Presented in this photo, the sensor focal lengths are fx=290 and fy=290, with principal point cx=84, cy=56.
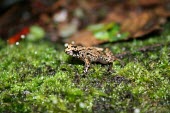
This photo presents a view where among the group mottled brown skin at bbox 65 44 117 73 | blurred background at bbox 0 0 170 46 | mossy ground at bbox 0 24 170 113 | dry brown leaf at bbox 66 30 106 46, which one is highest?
blurred background at bbox 0 0 170 46

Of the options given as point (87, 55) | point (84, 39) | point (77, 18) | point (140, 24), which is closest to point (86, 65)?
point (87, 55)

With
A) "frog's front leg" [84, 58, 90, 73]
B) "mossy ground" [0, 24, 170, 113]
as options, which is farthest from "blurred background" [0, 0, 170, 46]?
"frog's front leg" [84, 58, 90, 73]

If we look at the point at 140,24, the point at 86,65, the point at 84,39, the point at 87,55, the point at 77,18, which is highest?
the point at 77,18

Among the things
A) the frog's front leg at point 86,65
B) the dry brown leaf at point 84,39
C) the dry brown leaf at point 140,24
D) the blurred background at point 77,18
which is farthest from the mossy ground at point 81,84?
the blurred background at point 77,18

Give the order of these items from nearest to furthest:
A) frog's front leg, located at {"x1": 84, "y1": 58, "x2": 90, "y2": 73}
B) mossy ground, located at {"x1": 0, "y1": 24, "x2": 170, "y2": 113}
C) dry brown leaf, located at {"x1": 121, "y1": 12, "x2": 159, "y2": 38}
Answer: mossy ground, located at {"x1": 0, "y1": 24, "x2": 170, "y2": 113} → frog's front leg, located at {"x1": 84, "y1": 58, "x2": 90, "y2": 73} → dry brown leaf, located at {"x1": 121, "y1": 12, "x2": 159, "y2": 38}

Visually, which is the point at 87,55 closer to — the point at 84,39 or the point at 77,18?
the point at 84,39

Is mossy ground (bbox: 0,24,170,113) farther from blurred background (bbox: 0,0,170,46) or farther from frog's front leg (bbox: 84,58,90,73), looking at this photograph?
blurred background (bbox: 0,0,170,46)

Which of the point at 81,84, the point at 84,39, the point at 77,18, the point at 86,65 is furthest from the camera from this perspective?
the point at 77,18

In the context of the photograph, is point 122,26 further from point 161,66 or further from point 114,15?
point 161,66
